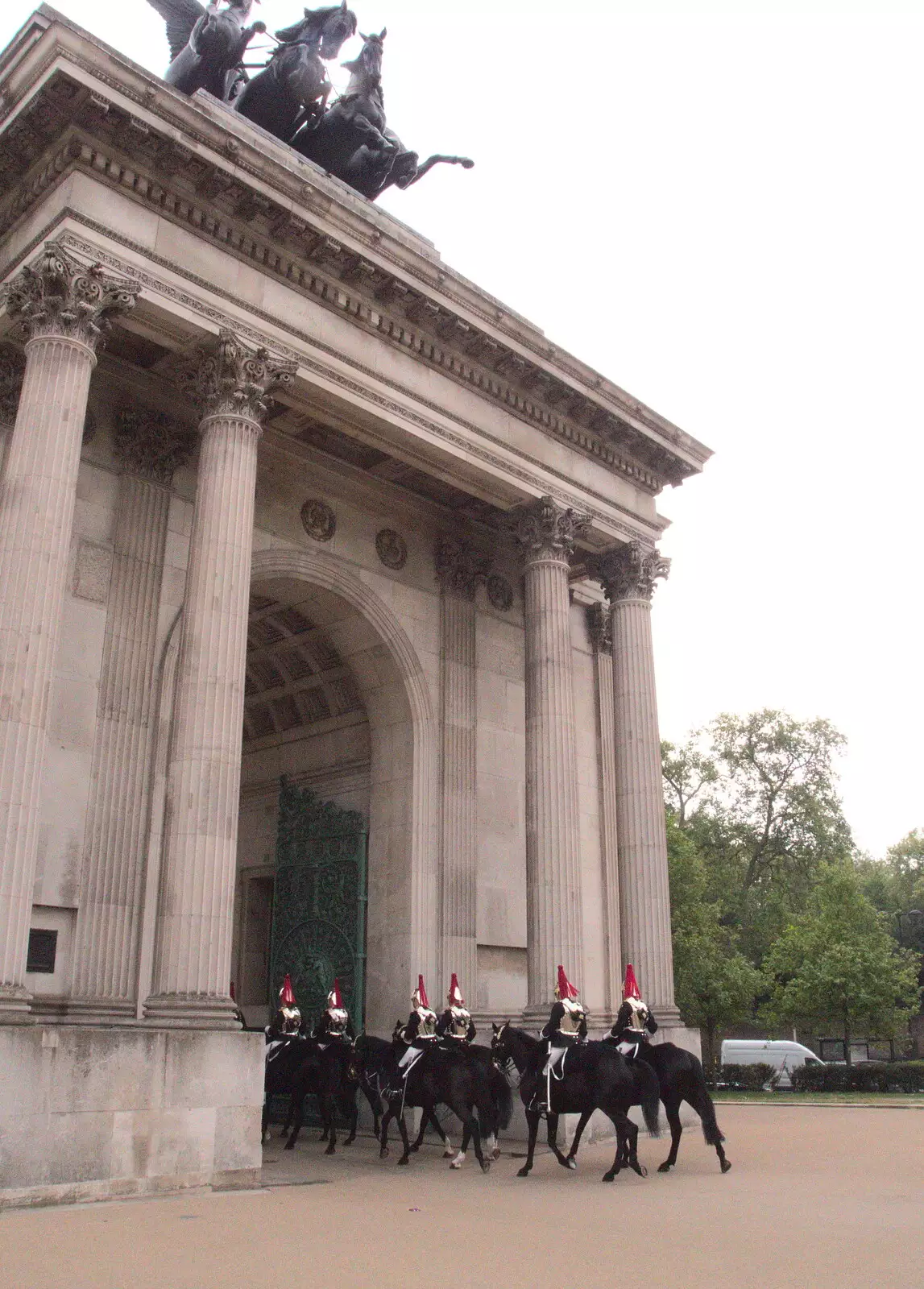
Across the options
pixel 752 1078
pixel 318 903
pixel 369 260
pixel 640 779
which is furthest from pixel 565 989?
pixel 752 1078

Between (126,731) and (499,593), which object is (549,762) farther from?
(126,731)

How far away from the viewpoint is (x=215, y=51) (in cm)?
2319

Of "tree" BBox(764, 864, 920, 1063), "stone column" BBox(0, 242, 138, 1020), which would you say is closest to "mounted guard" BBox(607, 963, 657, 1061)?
"stone column" BBox(0, 242, 138, 1020)

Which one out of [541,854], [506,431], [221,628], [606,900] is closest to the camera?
[221,628]

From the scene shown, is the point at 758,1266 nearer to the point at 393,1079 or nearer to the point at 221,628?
the point at 393,1079

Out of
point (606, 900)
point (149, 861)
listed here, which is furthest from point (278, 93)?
point (606, 900)

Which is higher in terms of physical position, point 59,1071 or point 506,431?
point 506,431

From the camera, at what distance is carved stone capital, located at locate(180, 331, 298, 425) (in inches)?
739

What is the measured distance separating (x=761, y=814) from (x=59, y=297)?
62189 millimetres

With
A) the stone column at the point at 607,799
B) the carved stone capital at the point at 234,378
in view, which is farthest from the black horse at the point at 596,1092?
the carved stone capital at the point at 234,378

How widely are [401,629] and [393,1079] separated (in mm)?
9975

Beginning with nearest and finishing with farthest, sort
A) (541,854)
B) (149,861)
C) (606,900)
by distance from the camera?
1. (149,861)
2. (541,854)
3. (606,900)

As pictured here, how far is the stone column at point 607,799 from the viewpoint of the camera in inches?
1062

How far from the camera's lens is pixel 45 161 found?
17.9 metres
